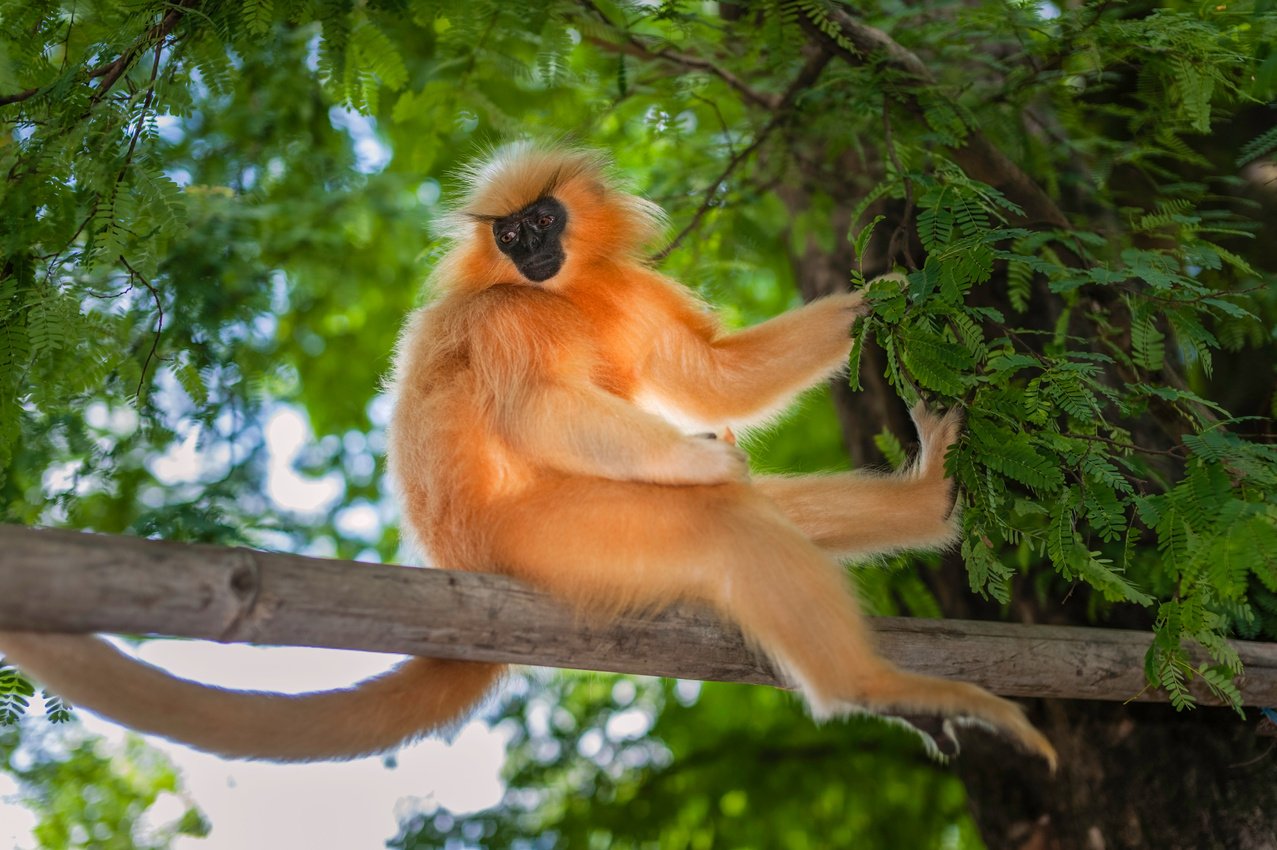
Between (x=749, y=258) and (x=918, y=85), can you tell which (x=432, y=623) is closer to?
(x=918, y=85)

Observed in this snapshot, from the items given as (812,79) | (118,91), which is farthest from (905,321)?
(118,91)

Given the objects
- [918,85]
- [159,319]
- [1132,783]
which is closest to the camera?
[159,319]

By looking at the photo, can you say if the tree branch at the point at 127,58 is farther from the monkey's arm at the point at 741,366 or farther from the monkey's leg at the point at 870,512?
the monkey's leg at the point at 870,512

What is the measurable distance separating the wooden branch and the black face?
1677 millimetres

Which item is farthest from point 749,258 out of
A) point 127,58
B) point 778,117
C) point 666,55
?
point 127,58

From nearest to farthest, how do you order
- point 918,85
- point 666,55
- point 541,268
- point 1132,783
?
point 541,268
point 918,85
point 1132,783
point 666,55

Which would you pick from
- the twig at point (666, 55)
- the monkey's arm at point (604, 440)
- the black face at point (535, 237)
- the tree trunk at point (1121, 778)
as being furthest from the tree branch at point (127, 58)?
the tree trunk at point (1121, 778)

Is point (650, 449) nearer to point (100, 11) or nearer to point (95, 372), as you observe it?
point (95, 372)

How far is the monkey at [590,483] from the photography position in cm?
319

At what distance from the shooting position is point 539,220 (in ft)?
14.9

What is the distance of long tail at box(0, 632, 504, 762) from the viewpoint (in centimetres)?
269

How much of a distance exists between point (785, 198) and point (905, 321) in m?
3.71

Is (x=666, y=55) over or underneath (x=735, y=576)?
over

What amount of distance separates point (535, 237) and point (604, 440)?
1258 millimetres
